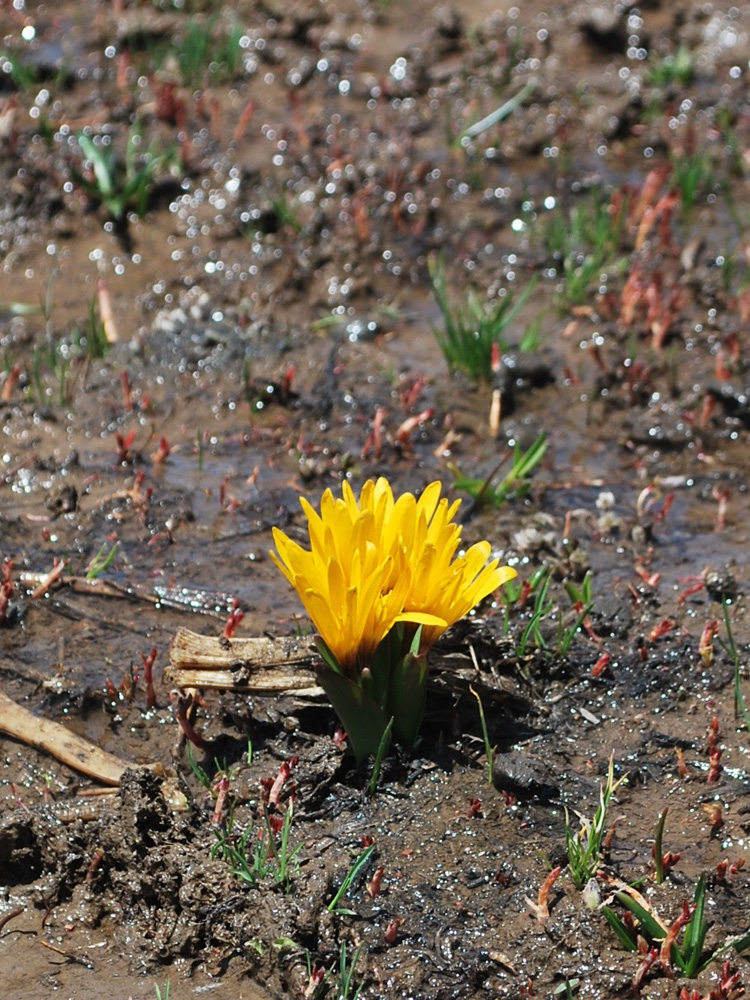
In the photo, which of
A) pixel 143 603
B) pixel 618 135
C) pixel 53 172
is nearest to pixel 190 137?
pixel 53 172

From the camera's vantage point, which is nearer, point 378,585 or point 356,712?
point 378,585

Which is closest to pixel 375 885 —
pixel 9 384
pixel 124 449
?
pixel 124 449

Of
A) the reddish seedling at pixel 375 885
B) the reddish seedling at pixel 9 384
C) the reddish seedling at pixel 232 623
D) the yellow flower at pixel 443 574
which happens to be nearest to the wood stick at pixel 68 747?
the reddish seedling at pixel 232 623

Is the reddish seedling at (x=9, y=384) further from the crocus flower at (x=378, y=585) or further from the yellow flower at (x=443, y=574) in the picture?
the yellow flower at (x=443, y=574)

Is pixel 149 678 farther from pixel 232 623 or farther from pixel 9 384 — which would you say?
pixel 9 384

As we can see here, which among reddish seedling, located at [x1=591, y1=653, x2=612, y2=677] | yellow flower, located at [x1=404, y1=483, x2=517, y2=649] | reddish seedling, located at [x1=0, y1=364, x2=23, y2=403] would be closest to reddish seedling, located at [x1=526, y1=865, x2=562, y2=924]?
yellow flower, located at [x1=404, y1=483, x2=517, y2=649]

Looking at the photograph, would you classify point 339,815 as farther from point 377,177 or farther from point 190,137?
point 190,137
